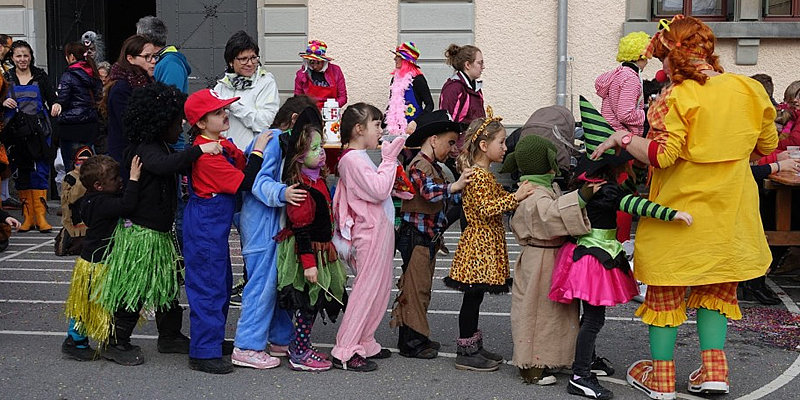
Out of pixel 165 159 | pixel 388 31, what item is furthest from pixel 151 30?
pixel 388 31

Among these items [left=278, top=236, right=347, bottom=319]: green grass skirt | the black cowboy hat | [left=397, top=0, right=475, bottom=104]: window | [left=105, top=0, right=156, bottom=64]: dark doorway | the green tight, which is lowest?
the green tight

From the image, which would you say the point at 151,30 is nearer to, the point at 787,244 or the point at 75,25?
the point at 787,244

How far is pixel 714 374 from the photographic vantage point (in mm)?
4852

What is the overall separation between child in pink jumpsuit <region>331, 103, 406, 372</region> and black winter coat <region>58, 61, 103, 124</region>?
5.30 m

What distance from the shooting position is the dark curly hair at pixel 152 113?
5.29 m

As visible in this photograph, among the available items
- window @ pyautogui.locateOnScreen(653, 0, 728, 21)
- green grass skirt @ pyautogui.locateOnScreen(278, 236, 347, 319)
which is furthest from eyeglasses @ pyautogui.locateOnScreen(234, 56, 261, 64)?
window @ pyautogui.locateOnScreen(653, 0, 728, 21)

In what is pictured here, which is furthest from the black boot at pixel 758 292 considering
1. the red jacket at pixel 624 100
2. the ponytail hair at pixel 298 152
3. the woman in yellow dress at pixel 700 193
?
the ponytail hair at pixel 298 152

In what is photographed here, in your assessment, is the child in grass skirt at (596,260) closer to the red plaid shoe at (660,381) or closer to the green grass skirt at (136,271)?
the red plaid shoe at (660,381)

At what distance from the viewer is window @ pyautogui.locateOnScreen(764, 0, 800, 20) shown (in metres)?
11.6

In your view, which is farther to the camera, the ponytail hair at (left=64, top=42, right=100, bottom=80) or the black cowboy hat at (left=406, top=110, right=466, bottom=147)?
the ponytail hair at (left=64, top=42, right=100, bottom=80)

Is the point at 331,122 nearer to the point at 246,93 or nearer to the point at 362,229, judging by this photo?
the point at 246,93

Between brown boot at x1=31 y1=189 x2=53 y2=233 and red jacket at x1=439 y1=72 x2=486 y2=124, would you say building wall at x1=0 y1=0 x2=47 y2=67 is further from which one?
red jacket at x1=439 y1=72 x2=486 y2=124

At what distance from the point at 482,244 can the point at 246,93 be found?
90.0 inches

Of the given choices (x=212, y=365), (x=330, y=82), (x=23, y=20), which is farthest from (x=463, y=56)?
(x=23, y=20)
